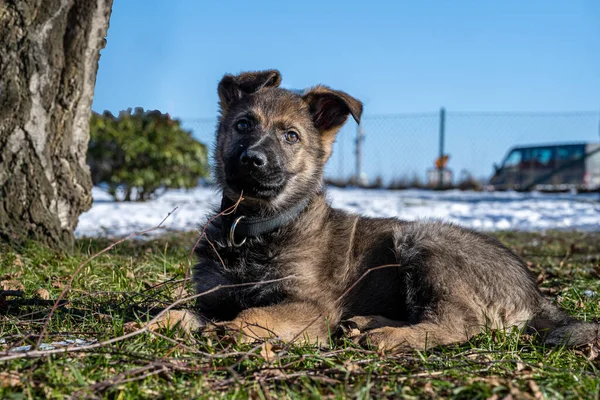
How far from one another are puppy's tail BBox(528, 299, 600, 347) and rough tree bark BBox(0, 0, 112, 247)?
14.4 ft

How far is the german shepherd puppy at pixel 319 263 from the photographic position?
11.5ft

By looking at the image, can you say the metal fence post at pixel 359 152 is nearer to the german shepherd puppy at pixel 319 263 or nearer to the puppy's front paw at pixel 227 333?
the german shepherd puppy at pixel 319 263

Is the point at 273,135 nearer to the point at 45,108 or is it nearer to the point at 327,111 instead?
the point at 327,111

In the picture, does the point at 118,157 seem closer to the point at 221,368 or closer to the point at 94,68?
the point at 94,68

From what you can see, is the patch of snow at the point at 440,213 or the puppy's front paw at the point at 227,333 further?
the patch of snow at the point at 440,213

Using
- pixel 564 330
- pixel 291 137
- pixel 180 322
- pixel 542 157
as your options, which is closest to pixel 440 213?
pixel 291 137

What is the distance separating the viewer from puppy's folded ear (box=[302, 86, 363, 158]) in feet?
14.3

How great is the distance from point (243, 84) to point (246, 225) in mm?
1064

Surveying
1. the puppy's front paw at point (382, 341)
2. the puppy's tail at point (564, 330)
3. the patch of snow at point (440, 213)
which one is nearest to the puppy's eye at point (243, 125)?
the puppy's front paw at point (382, 341)

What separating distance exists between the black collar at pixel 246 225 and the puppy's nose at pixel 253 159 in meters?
0.37

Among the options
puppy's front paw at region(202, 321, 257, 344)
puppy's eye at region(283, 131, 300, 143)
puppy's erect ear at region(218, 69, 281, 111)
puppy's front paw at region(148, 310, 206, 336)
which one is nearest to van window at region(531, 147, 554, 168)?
puppy's erect ear at region(218, 69, 281, 111)

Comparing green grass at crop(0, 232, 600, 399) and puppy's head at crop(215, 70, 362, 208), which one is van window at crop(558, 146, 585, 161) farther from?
puppy's head at crop(215, 70, 362, 208)

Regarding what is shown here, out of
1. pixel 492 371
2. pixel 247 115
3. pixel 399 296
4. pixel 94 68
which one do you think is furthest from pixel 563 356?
pixel 94 68

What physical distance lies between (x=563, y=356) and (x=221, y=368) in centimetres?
191
